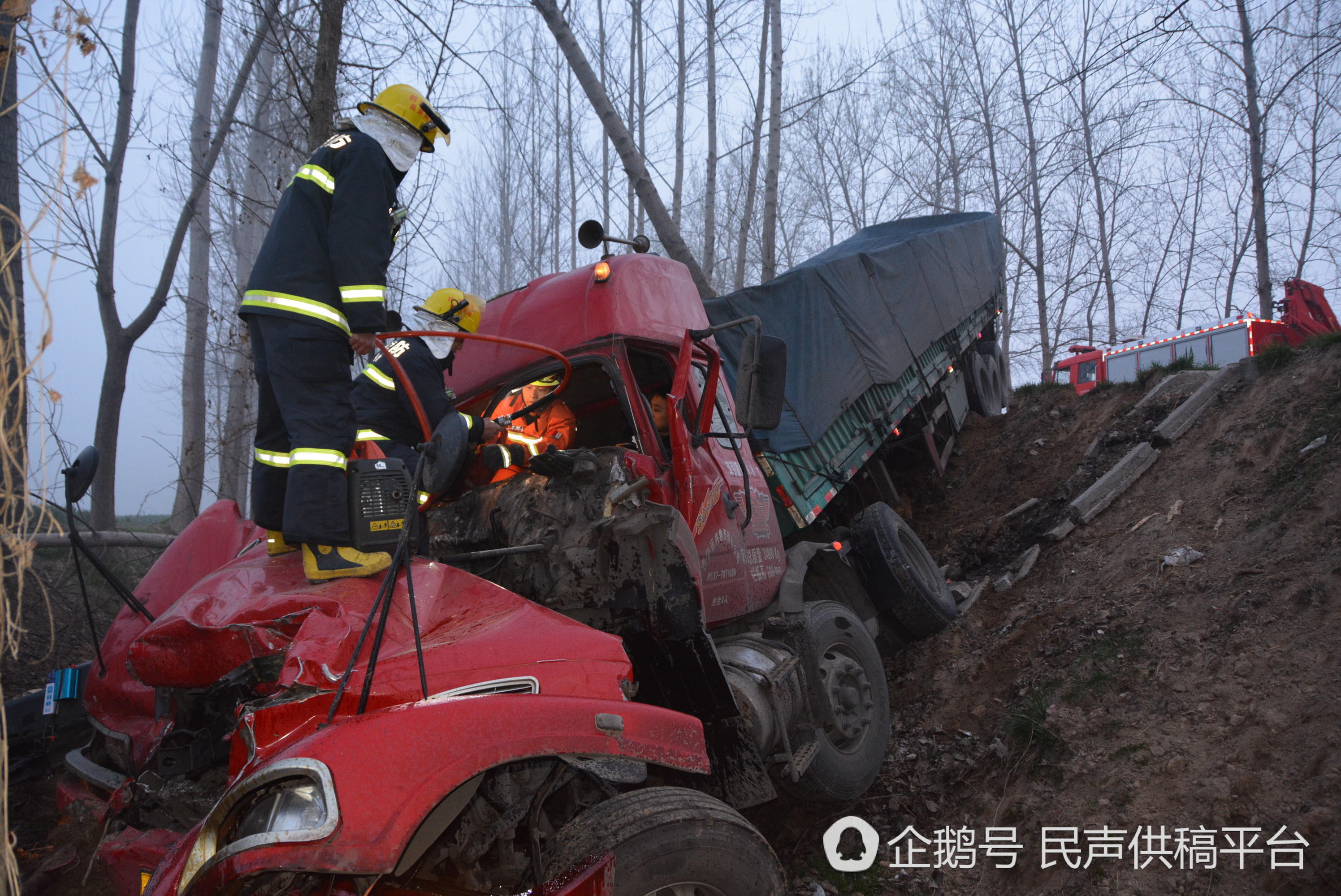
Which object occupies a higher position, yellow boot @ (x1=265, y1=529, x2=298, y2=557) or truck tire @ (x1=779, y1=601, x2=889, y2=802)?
yellow boot @ (x1=265, y1=529, x2=298, y2=557)

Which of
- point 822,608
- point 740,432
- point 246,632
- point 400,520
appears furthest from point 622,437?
point 246,632

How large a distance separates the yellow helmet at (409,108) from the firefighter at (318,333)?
164 millimetres

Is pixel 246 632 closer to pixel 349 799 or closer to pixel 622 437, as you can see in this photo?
pixel 349 799

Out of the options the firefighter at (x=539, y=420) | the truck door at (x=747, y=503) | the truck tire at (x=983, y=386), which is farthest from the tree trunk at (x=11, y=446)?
the truck tire at (x=983, y=386)

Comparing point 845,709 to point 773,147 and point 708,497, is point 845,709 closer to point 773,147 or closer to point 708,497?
point 708,497

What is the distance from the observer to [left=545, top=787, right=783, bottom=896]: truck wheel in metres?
2.03

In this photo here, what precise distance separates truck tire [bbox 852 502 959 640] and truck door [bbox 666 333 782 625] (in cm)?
160

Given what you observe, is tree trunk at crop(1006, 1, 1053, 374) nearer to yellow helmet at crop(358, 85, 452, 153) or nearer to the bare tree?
the bare tree

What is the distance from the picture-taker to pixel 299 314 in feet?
8.71

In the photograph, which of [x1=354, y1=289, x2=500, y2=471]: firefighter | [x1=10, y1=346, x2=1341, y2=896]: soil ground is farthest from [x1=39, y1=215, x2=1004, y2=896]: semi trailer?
[x1=10, y1=346, x2=1341, y2=896]: soil ground

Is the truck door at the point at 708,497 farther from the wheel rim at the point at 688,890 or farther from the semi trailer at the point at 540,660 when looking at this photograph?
the wheel rim at the point at 688,890

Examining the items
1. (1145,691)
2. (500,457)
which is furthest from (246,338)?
(1145,691)

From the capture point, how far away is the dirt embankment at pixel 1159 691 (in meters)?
3.04

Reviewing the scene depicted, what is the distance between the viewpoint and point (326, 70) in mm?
5832
